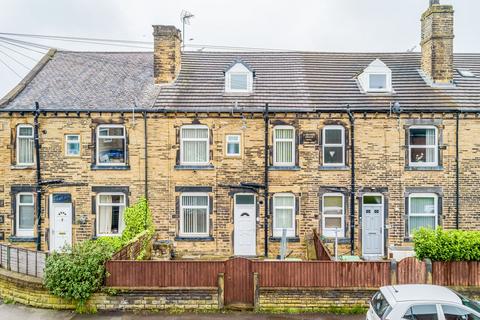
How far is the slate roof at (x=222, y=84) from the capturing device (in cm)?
1823

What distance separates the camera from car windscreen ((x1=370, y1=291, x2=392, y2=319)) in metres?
8.99

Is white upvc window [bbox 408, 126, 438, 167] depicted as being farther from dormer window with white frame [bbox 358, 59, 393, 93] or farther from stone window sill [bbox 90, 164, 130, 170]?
A: stone window sill [bbox 90, 164, 130, 170]

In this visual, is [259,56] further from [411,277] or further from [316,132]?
[411,277]

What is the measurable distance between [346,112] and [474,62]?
9430 millimetres

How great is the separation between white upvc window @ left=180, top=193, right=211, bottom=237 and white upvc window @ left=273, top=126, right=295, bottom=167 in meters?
3.71

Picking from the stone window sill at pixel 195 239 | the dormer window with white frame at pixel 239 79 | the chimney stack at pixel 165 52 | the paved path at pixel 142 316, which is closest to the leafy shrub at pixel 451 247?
the paved path at pixel 142 316

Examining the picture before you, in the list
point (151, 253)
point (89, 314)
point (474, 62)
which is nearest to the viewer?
point (89, 314)

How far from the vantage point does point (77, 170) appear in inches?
696

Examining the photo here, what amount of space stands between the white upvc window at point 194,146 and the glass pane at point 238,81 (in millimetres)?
2905

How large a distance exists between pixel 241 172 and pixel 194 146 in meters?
2.43

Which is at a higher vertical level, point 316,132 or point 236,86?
point 236,86

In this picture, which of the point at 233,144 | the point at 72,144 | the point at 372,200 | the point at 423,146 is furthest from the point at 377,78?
the point at 72,144

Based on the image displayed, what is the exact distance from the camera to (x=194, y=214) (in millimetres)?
17781

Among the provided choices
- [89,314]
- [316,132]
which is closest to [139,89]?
[316,132]
